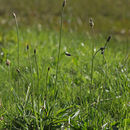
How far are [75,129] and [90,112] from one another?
15 cm

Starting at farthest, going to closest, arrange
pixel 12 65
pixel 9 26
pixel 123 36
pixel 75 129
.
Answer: pixel 123 36 → pixel 9 26 → pixel 12 65 → pixel 75 129

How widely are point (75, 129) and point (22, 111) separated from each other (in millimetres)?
358

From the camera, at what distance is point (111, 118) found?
1.75 m

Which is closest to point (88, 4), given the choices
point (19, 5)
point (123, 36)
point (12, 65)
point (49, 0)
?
point (49, 0)

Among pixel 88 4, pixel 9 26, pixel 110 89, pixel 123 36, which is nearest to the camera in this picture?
pixel 110 89

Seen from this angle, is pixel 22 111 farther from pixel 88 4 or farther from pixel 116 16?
pixel 88 4

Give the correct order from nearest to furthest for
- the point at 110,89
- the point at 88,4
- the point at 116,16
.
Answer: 1. the point at 110,89
2. the point at 116,16
3. the point at 88,4

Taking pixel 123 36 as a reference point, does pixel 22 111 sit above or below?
above

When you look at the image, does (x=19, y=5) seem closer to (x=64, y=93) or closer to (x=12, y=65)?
(x=12, y=65)

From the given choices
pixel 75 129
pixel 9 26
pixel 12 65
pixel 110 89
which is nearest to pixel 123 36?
pixel 9 26

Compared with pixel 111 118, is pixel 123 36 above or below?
below

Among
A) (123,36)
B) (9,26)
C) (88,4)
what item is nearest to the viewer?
(9,26)

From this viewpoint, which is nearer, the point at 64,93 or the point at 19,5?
the point at 64,93

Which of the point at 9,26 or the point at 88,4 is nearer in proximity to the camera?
the point at 9,26
